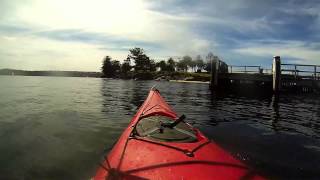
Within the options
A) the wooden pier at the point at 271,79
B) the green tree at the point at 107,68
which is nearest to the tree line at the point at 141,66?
the green tree at the point at 107,68

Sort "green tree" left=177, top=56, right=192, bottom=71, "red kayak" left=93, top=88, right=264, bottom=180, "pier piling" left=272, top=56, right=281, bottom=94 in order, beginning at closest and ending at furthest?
1. "red kayak" left=93, top=88, right=264, bottom=180
2. "pier piling" left=272, top=56, right=281, bottom=94
3. "green tree" left=177, top=56, right=192, bottom=71

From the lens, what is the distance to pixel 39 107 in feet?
61.3

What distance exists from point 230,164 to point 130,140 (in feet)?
6.68

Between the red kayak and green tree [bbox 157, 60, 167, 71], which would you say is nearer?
the red kayak

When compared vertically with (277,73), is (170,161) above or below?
below

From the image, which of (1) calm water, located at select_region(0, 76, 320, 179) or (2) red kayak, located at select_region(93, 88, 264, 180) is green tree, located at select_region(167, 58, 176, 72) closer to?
(1) calm water, located at select_region(0, 76, 320, 179)

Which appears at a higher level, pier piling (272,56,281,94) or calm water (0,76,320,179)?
pier piling (272,56,281,94)

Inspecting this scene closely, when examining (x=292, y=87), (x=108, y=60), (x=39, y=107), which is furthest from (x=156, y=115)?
(x=108, y=60)

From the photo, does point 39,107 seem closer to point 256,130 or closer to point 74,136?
point 74,136

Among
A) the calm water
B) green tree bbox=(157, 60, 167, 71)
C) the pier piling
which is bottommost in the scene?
the calm water

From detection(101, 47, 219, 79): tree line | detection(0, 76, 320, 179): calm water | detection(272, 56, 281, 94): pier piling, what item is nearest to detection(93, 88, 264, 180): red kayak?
detection(0, 76, 320, 179): calm water

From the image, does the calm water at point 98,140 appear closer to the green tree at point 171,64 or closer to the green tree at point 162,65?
the green tree at point 171,64

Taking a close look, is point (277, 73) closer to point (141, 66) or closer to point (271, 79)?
point (271, 79)

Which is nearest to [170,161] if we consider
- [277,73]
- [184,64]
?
[277,73]
